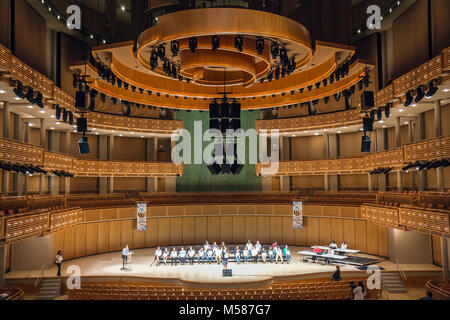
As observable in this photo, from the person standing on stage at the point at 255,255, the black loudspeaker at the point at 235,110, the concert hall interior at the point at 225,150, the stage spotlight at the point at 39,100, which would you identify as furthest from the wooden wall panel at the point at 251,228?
the stage spotlight at the point at 39,100

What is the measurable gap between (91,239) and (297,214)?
12.6m

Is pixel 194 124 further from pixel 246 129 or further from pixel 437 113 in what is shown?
pixel 437 113

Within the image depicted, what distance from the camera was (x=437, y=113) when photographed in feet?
51.0

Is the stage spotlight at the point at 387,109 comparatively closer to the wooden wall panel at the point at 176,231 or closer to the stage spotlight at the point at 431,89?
the stage spotlight at the point at 431,89

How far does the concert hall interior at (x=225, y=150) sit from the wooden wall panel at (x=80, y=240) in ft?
0.28

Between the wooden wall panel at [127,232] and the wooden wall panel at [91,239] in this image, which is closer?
the wooden wall panel at [91,239]

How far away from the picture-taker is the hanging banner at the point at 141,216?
21.9 meters

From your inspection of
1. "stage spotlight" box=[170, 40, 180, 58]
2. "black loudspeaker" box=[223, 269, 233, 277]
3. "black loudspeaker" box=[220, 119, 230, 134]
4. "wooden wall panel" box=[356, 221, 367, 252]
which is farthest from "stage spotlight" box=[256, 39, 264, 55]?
"wooden wall panel" box=[356, 221, 367, 252]

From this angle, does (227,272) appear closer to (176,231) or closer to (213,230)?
(213,230)

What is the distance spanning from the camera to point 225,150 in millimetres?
17672

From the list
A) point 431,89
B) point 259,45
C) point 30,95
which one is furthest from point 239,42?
point 30,95
